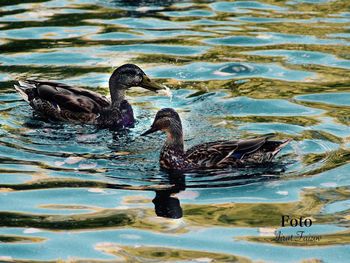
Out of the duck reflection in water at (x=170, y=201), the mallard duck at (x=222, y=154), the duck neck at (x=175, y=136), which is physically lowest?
the duck reflection in water at (x=170, y=201)

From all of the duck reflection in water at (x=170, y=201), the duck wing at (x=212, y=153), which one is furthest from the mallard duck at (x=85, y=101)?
the duck reflection in water at (x=170, y=201)

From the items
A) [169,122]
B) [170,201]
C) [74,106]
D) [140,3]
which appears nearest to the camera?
[170,201]

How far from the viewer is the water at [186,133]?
9.66m

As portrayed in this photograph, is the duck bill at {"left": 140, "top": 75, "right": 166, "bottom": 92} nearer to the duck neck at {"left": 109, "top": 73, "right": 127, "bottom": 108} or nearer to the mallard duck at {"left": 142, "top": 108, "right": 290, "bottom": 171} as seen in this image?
the duck neck at {"left": 109, "top": 73, "right": 127, "bottom": 108}

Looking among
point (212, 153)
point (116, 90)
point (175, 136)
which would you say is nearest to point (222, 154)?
point (212, 153)

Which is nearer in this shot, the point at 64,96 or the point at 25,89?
the point at 64,96

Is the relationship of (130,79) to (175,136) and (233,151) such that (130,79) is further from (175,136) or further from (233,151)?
(233,151)

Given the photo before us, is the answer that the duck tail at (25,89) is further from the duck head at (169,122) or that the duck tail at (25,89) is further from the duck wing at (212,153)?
the duck wing at (212,153)

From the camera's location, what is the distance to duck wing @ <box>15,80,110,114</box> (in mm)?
14062

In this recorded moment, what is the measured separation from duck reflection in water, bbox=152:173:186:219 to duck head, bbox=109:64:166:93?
3.30m

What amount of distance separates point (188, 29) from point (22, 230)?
9.12 meters

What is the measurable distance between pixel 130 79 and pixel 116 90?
0.26 meters

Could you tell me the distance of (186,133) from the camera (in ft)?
43.4

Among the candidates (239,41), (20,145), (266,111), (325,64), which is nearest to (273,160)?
(266,111)
